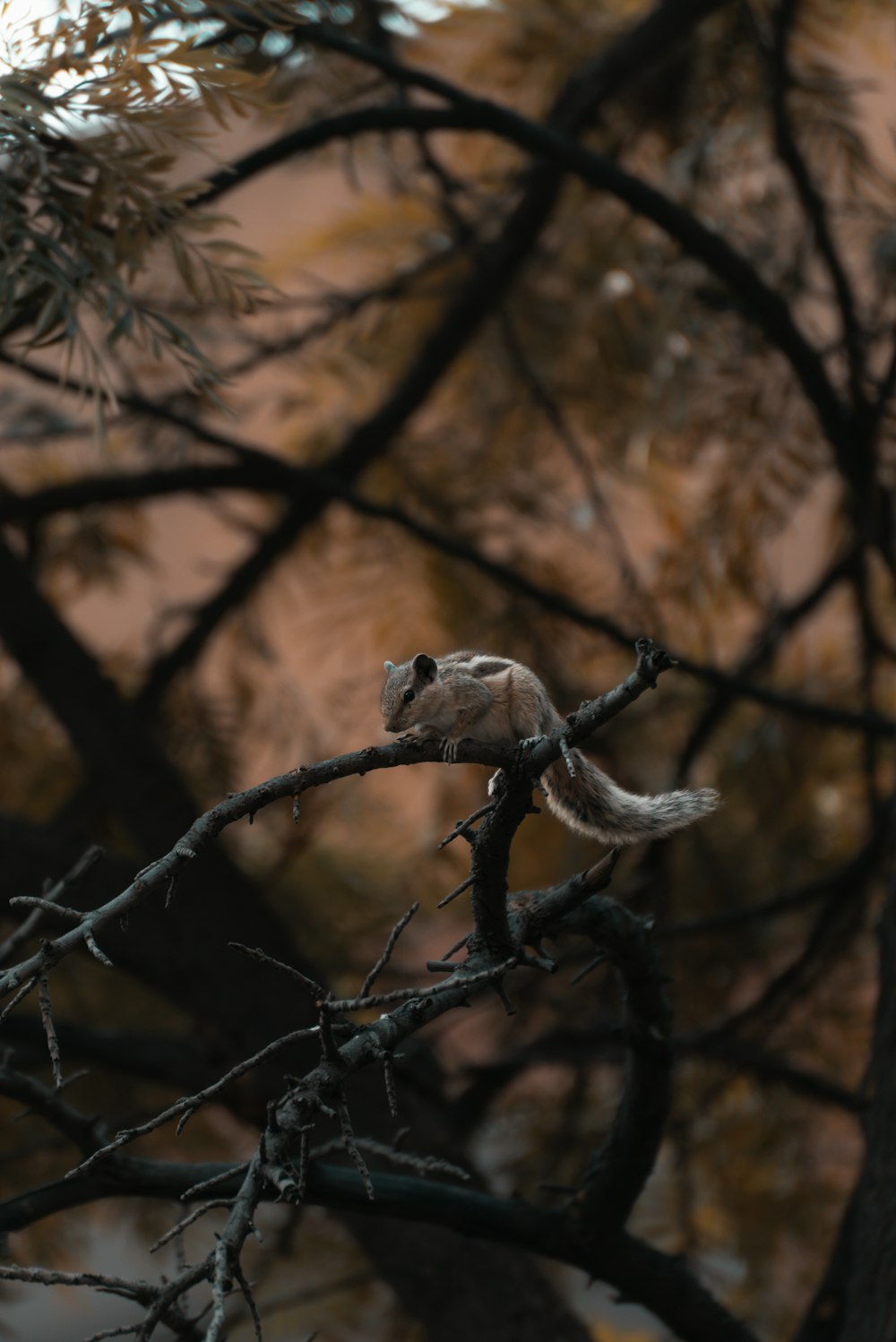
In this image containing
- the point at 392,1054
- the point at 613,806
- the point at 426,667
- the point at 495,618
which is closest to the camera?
the point at 392,1054

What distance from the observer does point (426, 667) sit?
1882mm

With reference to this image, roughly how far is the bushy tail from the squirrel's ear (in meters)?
0.21

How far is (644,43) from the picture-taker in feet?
12.0

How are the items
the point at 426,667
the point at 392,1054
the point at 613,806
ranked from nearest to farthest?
1. the point at 392,1054
2. the point at 613,806
3. the point at 426,667

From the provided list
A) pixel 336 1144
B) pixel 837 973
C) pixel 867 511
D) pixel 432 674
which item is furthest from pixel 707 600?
pixel 336 1144

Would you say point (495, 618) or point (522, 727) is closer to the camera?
point (522, 727)

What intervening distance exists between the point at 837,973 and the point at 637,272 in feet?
7.64

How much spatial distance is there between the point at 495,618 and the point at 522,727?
232cm

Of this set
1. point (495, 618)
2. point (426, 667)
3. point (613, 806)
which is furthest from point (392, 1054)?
point (495, 618)

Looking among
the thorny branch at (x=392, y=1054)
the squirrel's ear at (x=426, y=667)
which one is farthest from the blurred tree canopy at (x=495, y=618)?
the squirrel's ear at (x=426, y=667)

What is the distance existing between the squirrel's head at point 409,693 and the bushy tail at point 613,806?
21 cm

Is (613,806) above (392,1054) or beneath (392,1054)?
above

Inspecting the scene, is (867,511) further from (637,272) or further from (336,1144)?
(336,1144)

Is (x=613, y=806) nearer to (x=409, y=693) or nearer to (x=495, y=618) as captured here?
(x=409, y=693)
